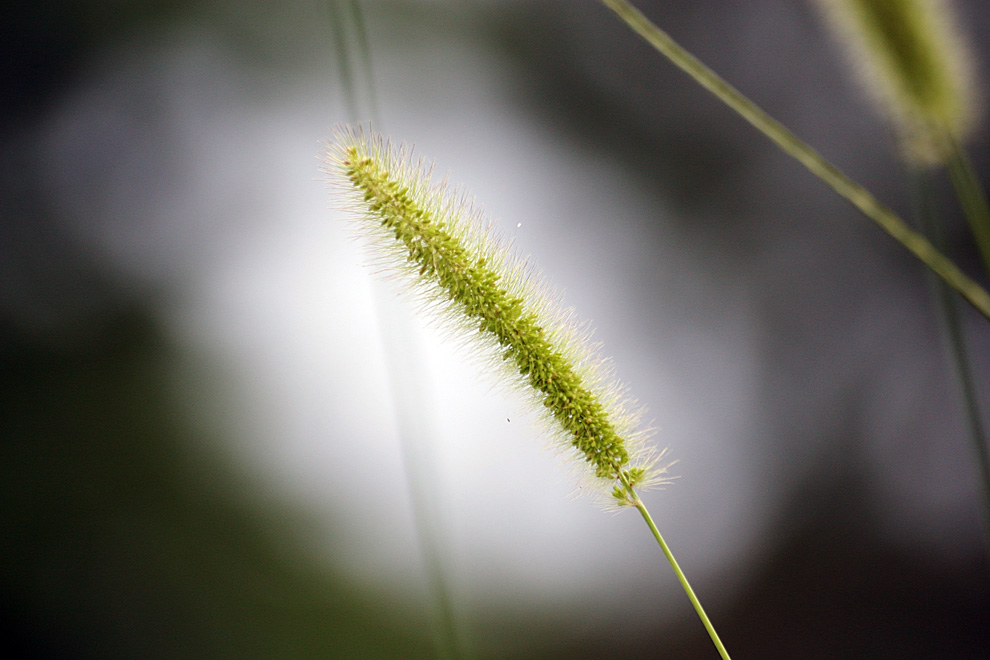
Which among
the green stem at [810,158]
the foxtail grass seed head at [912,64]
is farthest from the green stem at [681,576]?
the foxtail grass seed head at [912,64]

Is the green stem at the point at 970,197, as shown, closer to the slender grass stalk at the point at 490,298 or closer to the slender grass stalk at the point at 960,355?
the slender grass stalk at the point at 960,355

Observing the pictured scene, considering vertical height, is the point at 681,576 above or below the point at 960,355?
below

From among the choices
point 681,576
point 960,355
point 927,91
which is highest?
point 927,91

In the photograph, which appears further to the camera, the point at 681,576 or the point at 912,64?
the point at 912,64

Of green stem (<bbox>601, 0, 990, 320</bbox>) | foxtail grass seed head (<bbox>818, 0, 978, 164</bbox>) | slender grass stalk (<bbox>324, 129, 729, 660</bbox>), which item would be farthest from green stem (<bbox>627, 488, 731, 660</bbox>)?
foxtail grass seed head (<bbox>818, 0, 978, 164</bbox>)

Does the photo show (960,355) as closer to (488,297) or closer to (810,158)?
(810,158)

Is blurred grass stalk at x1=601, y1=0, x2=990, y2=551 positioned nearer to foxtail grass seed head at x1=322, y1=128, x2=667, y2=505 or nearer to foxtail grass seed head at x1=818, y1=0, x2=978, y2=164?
foxtail grass seed head at x1=818, y1=0, x2=978, y2=164

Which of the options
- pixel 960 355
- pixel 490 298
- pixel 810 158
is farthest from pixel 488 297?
pixel 960 355
